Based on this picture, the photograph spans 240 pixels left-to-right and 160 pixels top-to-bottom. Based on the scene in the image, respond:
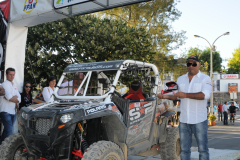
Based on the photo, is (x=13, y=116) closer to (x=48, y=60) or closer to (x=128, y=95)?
(x=128, y=95)

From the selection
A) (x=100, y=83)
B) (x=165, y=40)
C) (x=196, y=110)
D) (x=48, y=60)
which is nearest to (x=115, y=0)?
(x=100, y=83)

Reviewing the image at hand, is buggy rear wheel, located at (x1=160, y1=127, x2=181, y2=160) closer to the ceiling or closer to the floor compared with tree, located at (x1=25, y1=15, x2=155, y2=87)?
closer to the floor

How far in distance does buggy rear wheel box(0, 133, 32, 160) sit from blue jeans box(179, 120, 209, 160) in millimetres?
2529

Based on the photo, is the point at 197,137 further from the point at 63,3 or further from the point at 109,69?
the point at 63,3

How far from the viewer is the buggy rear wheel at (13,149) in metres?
4.21

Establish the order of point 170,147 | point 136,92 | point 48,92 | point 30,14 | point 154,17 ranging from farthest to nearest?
point 154,17 < point 30,14 < point 48,92 < point 136,92 < point 170,147

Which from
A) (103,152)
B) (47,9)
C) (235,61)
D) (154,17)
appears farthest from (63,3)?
(235,61)

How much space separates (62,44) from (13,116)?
233 inches

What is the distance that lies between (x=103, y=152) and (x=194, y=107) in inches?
62.8

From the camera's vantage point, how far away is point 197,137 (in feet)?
13.3

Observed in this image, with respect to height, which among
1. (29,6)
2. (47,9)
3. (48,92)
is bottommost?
(48,92)

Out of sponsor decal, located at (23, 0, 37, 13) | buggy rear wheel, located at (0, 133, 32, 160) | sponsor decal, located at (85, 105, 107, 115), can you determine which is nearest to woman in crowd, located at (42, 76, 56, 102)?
buggy rear wheel, located at (0, 133, 32, 160)

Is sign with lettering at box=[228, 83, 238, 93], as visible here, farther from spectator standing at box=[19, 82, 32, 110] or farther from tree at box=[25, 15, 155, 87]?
spectator standing at box=[19, 82, 32, 110]

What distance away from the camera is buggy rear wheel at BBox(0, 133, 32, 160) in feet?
13.8
